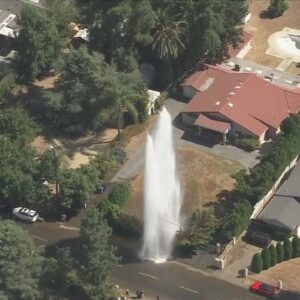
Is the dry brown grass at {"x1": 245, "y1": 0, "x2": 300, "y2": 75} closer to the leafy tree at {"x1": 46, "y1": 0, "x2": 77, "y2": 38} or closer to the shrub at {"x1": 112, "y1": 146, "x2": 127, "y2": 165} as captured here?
the leafy tree at {"x1": 46, "y1": 0, "x2": 77, "y2": 38}

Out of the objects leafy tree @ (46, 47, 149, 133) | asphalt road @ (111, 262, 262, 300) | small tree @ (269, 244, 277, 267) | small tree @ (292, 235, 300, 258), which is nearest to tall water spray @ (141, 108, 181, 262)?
asphalt road @ (111, 262, 262, 300)

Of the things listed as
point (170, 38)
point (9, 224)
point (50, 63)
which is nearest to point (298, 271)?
point (9, 224)

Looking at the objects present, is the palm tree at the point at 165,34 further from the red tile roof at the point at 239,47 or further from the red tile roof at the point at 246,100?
the red tile roof at the point at 239,47

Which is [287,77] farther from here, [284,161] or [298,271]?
[298,271]

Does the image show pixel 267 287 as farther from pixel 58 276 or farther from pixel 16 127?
pixel 16 127

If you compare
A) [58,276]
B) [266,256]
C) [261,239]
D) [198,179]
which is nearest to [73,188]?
[58,276]
